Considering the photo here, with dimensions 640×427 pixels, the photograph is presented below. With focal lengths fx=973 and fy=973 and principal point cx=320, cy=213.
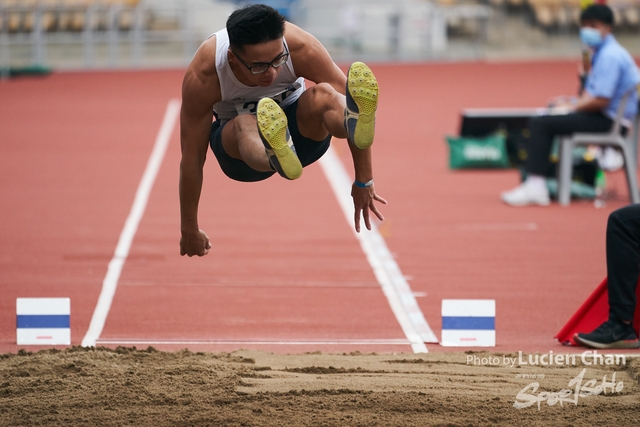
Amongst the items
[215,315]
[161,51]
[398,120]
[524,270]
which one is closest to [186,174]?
[215,315]

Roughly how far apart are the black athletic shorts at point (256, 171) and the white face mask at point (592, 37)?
4.82m

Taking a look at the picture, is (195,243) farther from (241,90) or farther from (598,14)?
(598,14)

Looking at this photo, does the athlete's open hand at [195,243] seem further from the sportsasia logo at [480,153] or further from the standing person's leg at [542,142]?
the sportsasia logo at [480,153]

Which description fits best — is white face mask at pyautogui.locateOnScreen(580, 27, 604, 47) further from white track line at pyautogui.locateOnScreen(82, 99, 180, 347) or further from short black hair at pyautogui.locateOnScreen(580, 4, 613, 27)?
white track line at pyautogui.locateOnScreen(82, 99, 180, 347)

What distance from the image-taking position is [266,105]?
14.4 feet

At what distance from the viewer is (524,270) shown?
25.6 feet

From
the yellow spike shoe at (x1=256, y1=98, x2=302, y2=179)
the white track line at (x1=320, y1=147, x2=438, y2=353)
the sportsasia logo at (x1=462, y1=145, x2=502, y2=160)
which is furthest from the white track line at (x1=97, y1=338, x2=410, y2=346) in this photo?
the sportsasia logo at (x1=462, y1=145, x2=502, y2=160)

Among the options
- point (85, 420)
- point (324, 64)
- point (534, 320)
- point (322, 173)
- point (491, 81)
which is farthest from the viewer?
point (491, 81)

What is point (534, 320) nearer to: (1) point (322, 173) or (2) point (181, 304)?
(2) point (181, 304)

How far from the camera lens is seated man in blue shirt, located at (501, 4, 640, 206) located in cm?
927

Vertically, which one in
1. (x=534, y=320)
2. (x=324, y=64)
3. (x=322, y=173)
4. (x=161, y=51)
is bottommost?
(x=534, y=320)

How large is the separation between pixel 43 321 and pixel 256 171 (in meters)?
1.57

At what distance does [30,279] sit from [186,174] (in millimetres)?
3033

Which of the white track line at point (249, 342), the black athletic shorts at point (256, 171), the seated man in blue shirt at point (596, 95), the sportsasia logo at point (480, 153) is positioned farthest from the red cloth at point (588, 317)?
the sportsasia logo at point (480, 153)
